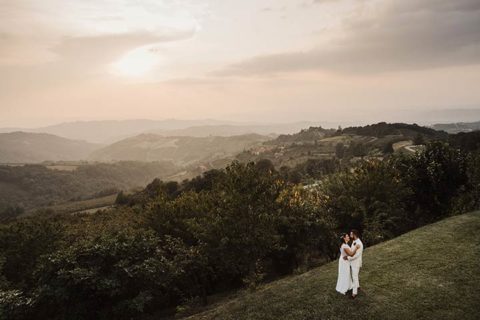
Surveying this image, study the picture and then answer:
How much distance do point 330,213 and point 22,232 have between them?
113 ft

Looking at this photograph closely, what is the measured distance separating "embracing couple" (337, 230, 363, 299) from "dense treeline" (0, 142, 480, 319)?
324 inches

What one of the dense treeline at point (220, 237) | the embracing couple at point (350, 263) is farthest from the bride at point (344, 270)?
the dense treeline at point (220, 237)

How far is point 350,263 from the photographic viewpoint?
666 inches

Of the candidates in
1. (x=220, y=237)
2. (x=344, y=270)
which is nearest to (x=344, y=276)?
(x=344, y=270)

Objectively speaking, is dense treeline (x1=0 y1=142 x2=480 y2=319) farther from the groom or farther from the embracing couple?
the groom

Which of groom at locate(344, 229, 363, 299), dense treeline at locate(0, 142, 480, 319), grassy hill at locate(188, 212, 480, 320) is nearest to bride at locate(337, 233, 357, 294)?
groom at locate(344, 229, 363, 299)

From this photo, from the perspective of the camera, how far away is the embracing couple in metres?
16.5

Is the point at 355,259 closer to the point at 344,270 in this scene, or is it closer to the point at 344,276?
the point at 344,270

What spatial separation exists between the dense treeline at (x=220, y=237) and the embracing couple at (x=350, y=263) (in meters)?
8.23

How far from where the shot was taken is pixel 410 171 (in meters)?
38.2

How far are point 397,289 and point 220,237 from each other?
42.6ft

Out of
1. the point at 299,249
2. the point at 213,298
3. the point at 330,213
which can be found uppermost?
the point at 330,213

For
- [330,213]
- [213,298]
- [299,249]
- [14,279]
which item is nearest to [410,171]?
[330,213]

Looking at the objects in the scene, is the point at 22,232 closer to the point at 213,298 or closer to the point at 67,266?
the point at 67,266
